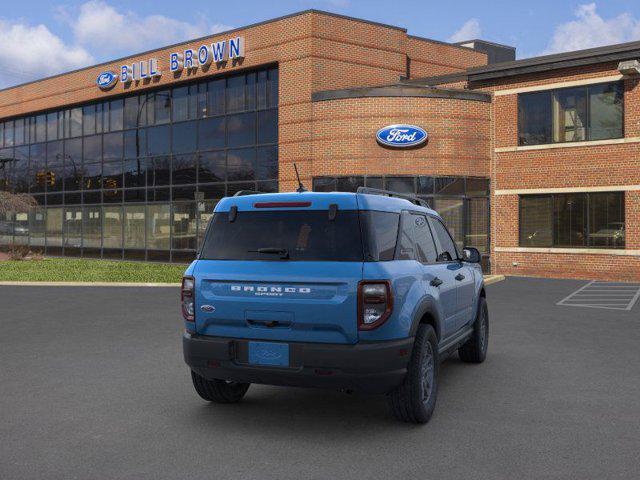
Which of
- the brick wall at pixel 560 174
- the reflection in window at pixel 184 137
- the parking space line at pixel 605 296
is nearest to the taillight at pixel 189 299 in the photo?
the parking space line at pixel 605 296

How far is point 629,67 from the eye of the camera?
20.0m

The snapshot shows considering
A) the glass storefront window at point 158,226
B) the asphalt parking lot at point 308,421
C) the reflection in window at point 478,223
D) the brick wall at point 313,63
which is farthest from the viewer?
the glass storefront window at point 158,226

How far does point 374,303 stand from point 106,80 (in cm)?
2918

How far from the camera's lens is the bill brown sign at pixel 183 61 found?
26.4 meters

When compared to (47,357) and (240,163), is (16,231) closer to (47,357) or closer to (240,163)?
(240,163)

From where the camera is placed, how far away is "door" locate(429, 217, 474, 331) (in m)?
6.97

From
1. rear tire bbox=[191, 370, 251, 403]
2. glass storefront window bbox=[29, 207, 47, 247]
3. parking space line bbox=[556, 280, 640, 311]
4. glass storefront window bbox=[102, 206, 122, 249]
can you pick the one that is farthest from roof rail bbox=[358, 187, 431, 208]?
glass storefront window bbox=[29, 207, 47, 247]

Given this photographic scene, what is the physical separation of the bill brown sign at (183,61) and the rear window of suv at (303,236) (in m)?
21.7

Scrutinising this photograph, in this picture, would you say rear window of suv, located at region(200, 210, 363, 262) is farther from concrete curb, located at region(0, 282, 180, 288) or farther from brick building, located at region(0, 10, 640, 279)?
brick building, located at region(0, 10, 640, 279)

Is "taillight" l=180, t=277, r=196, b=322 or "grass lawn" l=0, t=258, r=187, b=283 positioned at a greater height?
"taillight" l=180, t=277, r=196, b=322

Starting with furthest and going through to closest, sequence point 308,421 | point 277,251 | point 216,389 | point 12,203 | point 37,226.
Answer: point 37,226 < point 12,203 < point 216,389 < point 308,421 < point 277,251

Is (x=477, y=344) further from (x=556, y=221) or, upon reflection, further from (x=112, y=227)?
(x=112, y=227)

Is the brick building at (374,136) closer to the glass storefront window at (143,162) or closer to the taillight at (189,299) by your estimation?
the glass storefront window at (143,162)

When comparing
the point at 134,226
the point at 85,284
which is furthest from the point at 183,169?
the point at 85,284
